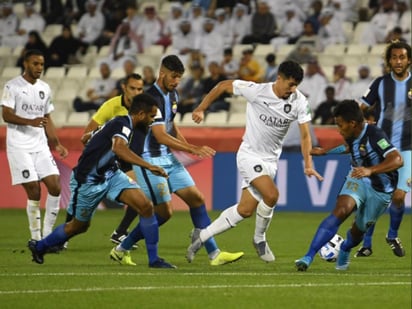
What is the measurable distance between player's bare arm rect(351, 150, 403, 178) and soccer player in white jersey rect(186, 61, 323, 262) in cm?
102

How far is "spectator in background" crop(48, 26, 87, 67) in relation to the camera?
24.6 metres

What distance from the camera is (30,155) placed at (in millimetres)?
13383

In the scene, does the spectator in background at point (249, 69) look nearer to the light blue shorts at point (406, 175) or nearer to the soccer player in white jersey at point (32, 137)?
the soccer player in white jersey at point (32, 137)

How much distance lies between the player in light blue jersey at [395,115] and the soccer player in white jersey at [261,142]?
5.13 feet

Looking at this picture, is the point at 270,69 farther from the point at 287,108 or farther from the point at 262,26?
the point at 287,108

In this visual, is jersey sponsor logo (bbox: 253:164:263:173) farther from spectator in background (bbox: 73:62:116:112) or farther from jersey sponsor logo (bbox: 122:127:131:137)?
spectator in background (bbox: 73:62:116:112)

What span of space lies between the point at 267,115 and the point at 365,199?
1338 millimetres

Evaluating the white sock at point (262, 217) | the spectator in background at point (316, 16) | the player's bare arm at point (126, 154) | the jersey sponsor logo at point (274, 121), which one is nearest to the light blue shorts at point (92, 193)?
the player's bare arm at point (126, 154)

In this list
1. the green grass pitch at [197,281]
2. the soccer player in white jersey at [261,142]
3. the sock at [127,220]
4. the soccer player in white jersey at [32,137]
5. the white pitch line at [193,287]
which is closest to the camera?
the green grass pitch at [197,281]

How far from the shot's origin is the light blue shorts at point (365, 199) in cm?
1056

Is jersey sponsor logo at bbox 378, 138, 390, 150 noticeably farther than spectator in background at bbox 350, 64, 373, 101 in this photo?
No

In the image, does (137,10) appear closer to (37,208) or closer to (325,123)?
(325,123)

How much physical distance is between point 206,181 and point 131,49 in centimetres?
521

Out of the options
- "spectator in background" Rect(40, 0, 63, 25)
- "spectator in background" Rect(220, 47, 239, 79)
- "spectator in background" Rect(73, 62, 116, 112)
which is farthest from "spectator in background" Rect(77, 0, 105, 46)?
"spectator in background" Rect(220, 47, 239, 79)
